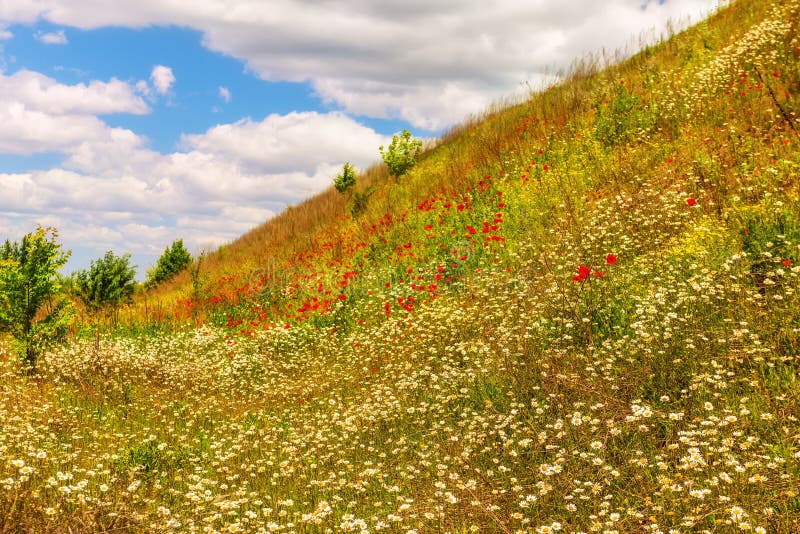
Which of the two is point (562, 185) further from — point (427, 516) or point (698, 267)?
point (427, 516)

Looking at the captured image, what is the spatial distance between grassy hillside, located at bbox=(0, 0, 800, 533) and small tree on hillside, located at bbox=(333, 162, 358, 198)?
23.7 ft

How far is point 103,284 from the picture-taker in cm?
1641

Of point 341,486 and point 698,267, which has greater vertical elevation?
point 698,267

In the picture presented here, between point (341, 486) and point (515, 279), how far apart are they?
4319mm

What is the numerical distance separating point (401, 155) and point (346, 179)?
332 centimetres

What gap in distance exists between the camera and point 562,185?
10562 millimetres

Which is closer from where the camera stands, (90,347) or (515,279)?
(515,279)

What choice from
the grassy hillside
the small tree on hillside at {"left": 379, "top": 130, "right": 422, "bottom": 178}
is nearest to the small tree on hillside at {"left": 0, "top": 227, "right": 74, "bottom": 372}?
the grassy hillside

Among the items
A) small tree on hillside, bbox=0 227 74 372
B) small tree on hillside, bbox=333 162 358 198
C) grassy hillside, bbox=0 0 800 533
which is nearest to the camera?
grassy hillside, bbox=0 0 800 533

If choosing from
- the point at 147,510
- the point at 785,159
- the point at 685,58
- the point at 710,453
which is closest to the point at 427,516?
the point at 710,453

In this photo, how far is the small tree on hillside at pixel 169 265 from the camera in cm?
2311

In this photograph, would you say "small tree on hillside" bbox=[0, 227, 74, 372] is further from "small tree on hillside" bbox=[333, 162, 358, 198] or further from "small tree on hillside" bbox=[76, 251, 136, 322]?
"small tree on hillside" bbox=[333, 162, 358, 198]

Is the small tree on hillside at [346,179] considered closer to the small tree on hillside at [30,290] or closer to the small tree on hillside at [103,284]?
the small tree on hillside at [103,284]

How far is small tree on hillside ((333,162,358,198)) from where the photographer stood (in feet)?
70.9
